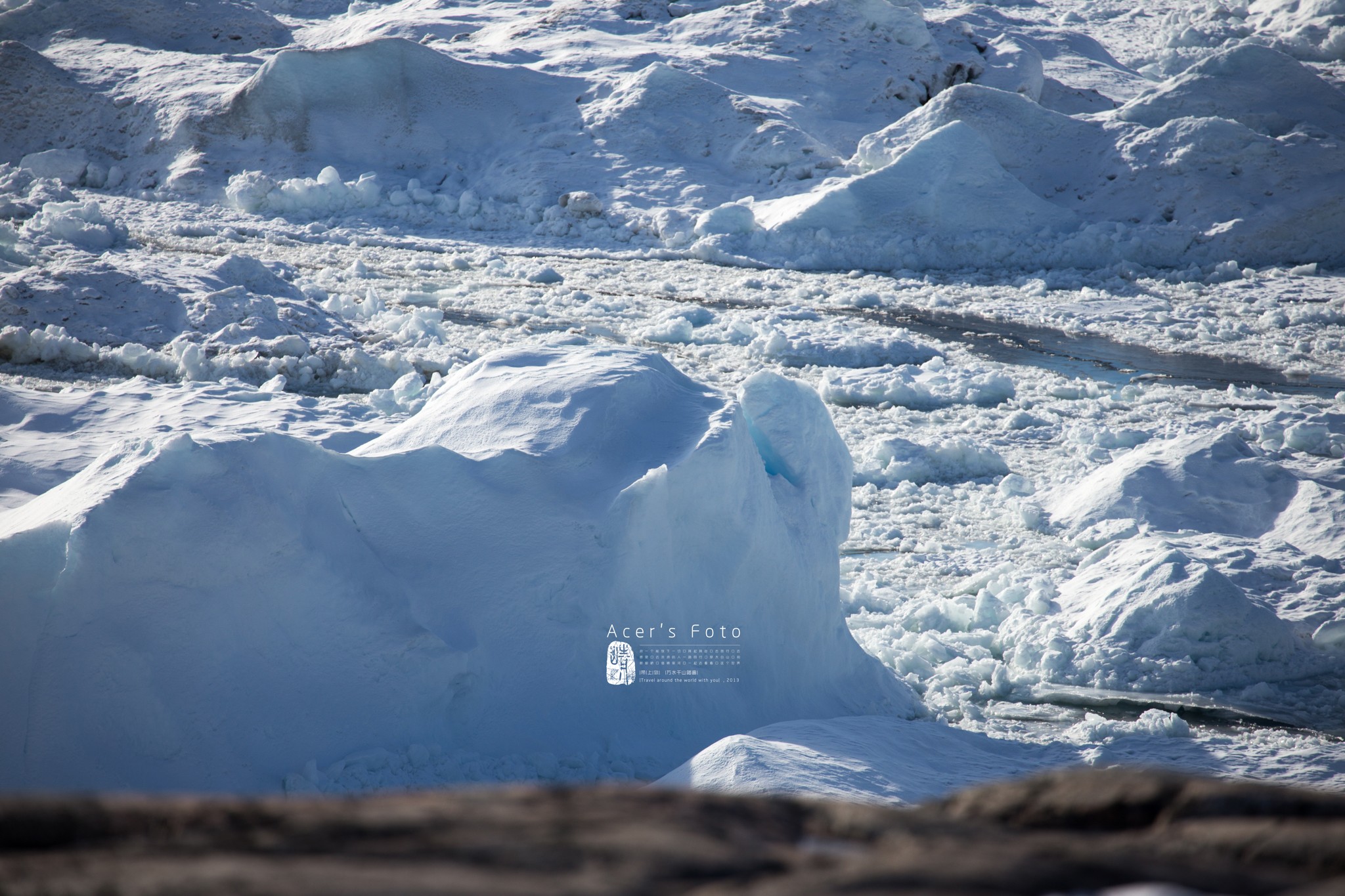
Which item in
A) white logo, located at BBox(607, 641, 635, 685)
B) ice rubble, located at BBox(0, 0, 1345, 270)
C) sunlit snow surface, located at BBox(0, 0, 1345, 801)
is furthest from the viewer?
ice rubble, located at BBox(0, 0, 1345, 270)

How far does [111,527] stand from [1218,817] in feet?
9.58

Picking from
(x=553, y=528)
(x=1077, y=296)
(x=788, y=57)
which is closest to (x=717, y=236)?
(x=1077, y=296)

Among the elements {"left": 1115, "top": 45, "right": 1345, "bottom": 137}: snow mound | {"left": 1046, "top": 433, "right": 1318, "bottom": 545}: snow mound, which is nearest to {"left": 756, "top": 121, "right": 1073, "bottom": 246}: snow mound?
{"left": 1115, "top": 45, "right": 1345, "bottom": 137}: snow mound

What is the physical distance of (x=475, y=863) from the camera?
961mm

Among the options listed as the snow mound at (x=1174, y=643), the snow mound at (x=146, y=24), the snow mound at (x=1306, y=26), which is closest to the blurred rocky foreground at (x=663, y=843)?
the snow mound at (x=1174, y=643)

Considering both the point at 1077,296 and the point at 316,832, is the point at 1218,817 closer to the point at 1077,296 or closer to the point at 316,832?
the point at 316,832

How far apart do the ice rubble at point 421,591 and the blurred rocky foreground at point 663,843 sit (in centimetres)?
202

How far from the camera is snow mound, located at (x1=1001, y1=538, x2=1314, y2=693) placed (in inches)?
185

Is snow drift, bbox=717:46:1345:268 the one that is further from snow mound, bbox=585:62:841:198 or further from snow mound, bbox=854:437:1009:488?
snow mound, bbox=854:437:1009:488

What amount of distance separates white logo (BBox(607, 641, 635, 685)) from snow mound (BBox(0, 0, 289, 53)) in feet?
59.6

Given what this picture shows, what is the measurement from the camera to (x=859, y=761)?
10.6ft

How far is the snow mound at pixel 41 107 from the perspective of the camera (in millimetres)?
14422

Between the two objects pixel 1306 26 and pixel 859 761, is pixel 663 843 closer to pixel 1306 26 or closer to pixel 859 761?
pixel 859 761

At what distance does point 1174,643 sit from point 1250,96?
40.6ft
